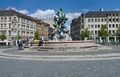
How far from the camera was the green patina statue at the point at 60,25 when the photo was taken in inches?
1602

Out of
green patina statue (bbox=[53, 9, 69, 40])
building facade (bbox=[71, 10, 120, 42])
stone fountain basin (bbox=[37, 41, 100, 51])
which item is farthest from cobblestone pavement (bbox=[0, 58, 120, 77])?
building facade (bbox=[71, 10, 120, 42])

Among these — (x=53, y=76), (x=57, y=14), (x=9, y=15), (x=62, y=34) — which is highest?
(x=9, y=15)

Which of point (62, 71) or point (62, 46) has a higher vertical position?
point (62, 46)

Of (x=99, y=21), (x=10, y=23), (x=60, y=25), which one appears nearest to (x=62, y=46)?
(x=60, y=25)

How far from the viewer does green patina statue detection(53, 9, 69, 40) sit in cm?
4069

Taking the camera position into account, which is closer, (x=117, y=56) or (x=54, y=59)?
(x=54, y=59)

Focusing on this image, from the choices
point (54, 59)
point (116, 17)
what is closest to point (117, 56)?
point (54, 59)

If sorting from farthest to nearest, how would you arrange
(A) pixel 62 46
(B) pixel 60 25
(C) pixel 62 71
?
(B) pixel 60 25
(A) pixel 62 46
(C) pixel 62 71

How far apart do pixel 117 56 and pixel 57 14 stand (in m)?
18.9

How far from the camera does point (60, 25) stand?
41.1 metres

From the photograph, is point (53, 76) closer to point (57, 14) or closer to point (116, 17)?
point (57, 14)

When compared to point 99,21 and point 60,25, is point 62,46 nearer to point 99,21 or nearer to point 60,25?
point 60,25

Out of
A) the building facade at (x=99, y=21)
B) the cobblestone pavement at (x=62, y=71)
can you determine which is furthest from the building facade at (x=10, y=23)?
the cobblestone pavement at (x=62, y=71)

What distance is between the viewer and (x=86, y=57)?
22375mm
